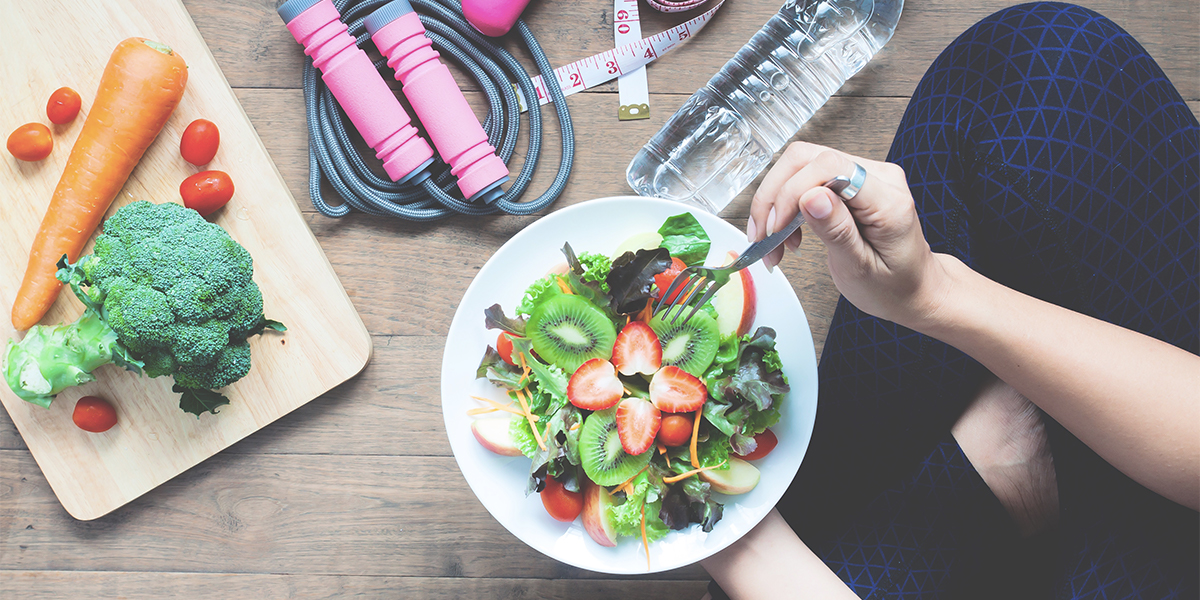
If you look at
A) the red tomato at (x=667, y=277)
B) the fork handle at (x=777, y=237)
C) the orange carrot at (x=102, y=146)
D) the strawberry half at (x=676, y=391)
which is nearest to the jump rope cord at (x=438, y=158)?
the orange carrot at (x=102, y=146)

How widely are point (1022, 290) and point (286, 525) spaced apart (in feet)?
4.91

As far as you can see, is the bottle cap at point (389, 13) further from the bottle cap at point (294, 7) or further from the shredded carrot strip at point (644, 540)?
the shredded carrot strip at point (644, 540)

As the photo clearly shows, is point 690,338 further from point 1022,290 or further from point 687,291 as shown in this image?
point 1022,290

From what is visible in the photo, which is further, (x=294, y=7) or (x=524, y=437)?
(x=294, y=7)

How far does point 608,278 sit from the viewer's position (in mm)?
1113

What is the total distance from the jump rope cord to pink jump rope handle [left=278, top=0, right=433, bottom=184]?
0.17ft

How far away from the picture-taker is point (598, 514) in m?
1.11

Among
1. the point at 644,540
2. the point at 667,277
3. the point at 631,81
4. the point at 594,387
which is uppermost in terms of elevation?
the point at 631,81

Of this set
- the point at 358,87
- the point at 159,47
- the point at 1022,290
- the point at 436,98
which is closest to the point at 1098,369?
the point at 1022,290

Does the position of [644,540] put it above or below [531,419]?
below

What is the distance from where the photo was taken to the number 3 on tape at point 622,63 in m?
1.42

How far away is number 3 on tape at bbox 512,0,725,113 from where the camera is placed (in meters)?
1.42

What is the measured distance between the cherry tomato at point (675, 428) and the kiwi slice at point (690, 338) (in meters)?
0.08

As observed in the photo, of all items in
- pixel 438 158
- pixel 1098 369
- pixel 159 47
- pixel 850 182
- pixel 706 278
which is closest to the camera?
pixel 850 182
